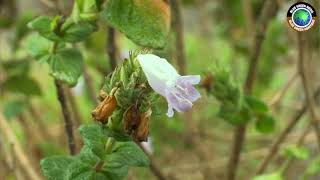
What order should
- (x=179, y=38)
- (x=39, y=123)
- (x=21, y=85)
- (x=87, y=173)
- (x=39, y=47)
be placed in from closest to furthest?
(x=87, y=173), (x=39, y=47), (x=179, y=38), (x=21, y=85), (x=39, y=123)

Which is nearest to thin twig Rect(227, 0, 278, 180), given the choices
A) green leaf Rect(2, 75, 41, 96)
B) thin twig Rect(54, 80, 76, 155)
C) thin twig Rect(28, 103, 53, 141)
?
thin twig Rect(54, 80, 76, 155)

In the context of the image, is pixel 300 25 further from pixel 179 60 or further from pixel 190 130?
pixel 190 130

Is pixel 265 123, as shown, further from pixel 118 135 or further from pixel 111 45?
pixel 118 135

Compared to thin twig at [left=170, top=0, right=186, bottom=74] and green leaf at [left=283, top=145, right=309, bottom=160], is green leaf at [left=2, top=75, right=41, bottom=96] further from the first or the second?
green leaf at [left=283, top=145, right=309, bottom=160]

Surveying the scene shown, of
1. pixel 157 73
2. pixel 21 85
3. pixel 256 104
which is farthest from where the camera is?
pixel 21 85

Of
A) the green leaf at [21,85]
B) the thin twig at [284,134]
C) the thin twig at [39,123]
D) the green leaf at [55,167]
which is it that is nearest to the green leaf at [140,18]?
the green leaf at [55,167]

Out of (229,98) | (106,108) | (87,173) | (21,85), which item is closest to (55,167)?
(87,173)

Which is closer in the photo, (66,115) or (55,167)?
(55,167)

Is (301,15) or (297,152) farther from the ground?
(301,15)
